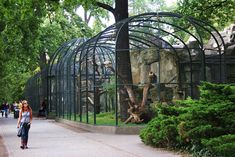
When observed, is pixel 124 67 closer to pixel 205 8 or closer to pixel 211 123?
pixel 205 8

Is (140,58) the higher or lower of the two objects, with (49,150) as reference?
higher

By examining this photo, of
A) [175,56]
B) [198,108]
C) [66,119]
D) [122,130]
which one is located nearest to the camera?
[198,108]

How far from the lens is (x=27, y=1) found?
48.6ft

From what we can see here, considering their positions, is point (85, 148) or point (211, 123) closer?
point (211, 123)

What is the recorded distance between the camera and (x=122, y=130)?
1873 centimetres

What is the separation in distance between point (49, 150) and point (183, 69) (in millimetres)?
10899

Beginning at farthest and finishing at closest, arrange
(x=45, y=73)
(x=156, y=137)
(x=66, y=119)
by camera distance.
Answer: (x=45, y=73) → (x=66, y=119) → (x=156, y=137)

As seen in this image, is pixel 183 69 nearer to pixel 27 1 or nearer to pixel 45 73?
pixel 27 1

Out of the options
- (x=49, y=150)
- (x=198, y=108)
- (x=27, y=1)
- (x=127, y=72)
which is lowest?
(x=49, y=150)

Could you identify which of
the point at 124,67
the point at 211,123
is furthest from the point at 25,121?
the point at 124,67

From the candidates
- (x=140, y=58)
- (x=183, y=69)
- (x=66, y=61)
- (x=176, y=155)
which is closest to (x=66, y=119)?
(x=66, y=61)

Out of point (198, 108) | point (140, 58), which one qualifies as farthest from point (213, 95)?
point (140, 58)

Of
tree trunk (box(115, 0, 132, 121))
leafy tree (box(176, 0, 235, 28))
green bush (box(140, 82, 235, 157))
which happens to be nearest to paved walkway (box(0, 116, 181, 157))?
green bush (box(140, 82, 235, 157))

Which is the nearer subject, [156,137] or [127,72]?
[156,137]
